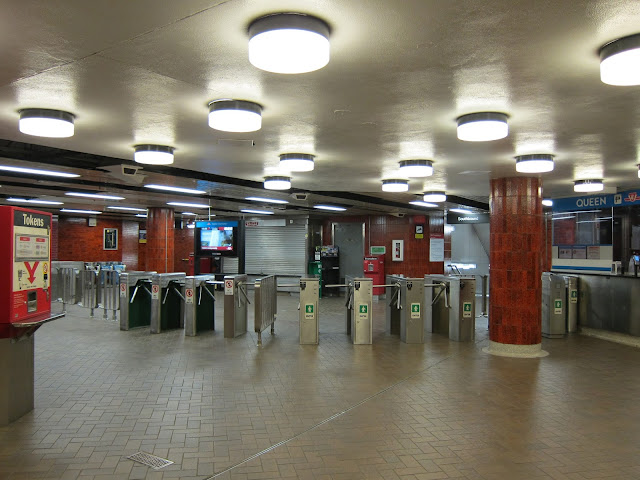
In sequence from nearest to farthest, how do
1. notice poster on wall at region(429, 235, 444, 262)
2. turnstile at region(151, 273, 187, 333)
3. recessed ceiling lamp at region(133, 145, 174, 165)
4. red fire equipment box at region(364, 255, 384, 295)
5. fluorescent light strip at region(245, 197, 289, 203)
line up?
1. recessed ceiling lamp at region(133, 145, 174, 165)
2. turnstile at region(151, 273, 187, 333)
3. fluorescent light strip at region(245, 197, 289, 203)
4. red fire equipment box at region(364, 255, 384, 295)
5. notice poster on wall at region(429, 235, 444, 262)

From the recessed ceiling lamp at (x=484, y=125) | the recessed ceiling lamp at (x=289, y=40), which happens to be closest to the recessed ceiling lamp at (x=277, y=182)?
the recessed ceiling lamp at (x=484, y=125)

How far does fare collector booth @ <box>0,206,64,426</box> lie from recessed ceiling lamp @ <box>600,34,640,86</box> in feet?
16.8

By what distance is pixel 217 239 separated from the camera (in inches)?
634

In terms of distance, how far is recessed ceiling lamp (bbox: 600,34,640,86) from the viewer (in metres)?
2.86

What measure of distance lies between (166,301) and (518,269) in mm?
6766

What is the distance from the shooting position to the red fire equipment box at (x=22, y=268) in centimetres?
455

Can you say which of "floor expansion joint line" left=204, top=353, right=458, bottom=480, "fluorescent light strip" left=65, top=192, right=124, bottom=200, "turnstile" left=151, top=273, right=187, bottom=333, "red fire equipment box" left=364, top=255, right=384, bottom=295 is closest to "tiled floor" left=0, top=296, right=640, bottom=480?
"floor expansion joint line" left=204, top=353, right=458, bottom=480

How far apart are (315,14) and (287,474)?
3126mm

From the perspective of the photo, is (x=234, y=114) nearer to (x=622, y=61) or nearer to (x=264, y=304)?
(x=622, y=61)

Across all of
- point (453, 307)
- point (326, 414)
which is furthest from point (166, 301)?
point (326, 414)

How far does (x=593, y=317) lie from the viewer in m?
9.98

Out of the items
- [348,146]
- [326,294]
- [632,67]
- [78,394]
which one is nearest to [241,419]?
[78,394]

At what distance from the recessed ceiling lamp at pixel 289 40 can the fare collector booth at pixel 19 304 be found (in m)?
3.40

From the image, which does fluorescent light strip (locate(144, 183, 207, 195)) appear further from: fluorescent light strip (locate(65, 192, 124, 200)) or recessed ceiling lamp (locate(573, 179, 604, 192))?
recessed ceiling lamp (locate(573, 179, 604, 192))
